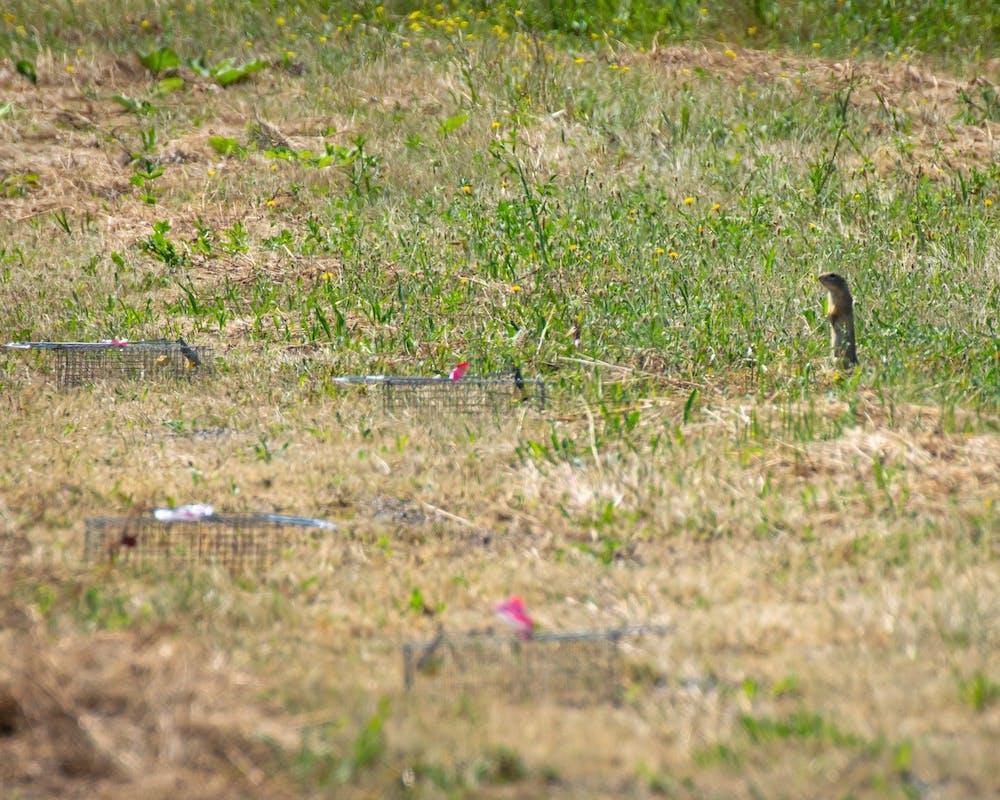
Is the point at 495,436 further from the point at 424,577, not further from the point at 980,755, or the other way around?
the point at 980,755

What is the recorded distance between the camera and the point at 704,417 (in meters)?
5.39

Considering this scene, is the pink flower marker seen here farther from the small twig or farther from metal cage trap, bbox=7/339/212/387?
metal cage trap, bbox=7/339/212/387

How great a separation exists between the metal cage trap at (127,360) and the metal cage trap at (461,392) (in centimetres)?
108

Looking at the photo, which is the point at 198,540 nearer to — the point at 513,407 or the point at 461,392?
the point at 513,407

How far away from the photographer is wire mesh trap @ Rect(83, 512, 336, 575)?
4.08 metres

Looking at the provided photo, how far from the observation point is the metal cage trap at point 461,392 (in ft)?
18.9

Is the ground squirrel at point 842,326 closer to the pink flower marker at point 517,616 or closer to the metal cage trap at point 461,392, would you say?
the metal cage trap at point 461,392

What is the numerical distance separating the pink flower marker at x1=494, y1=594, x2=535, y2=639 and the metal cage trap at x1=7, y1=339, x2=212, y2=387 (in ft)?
11.1

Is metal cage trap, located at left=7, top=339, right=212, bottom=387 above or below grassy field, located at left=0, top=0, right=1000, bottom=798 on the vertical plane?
below

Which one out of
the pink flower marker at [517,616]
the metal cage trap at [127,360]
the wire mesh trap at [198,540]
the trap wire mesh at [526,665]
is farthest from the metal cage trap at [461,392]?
the trap wire mesh at [526,665]

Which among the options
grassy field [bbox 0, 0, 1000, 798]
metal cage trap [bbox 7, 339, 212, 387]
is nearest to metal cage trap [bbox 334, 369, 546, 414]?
grassy field [bbox 0, 0, 1000, 798]

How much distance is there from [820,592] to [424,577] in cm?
128

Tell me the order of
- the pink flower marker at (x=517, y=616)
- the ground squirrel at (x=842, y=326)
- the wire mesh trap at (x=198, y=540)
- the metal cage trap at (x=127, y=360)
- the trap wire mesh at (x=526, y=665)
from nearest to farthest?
the trap wire mesh at (x=526, y=665) → the pink flower marker at (x=517, y=616) → the wire mesh trap at (x=198, y=540) → the ground squirrel at (x=842, y=326) → the metal cage trap at (x=127, y=360)

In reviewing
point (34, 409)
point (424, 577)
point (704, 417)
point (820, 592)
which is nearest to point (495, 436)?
point (704, 417)
